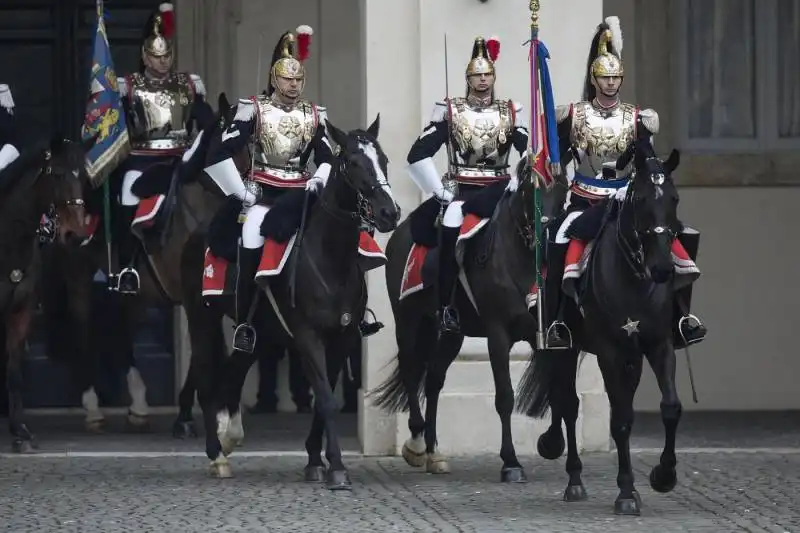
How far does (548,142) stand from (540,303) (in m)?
0.92

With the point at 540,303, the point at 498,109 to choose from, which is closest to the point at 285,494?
the point at 540,303

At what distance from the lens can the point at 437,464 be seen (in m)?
13.6

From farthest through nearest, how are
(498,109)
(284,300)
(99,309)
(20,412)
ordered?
(99,309)
(20,412)
(498,109)
(284,300)

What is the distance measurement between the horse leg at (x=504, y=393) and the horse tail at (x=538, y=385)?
118 mm

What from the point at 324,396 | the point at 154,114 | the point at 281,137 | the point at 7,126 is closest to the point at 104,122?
the point at 154,114

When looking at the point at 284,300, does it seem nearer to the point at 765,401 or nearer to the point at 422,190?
the point at 422,190

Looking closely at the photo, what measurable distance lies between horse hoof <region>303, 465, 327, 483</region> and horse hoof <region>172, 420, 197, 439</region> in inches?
97.8

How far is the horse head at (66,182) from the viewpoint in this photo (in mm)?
13984

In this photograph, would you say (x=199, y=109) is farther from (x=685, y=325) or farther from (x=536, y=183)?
(x=685, y=325)

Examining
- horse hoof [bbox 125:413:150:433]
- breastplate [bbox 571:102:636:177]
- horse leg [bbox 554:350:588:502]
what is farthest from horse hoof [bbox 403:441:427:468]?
horse hoof [bbox 125:413:150:433]

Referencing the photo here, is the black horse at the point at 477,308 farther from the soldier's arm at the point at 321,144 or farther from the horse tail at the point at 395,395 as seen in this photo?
the soldier's arm at the point at 321,144

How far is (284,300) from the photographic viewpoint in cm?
1273

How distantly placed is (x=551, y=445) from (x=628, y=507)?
129cm

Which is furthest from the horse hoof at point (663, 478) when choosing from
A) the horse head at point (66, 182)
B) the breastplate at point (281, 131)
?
the horse head at point (66, 182)
